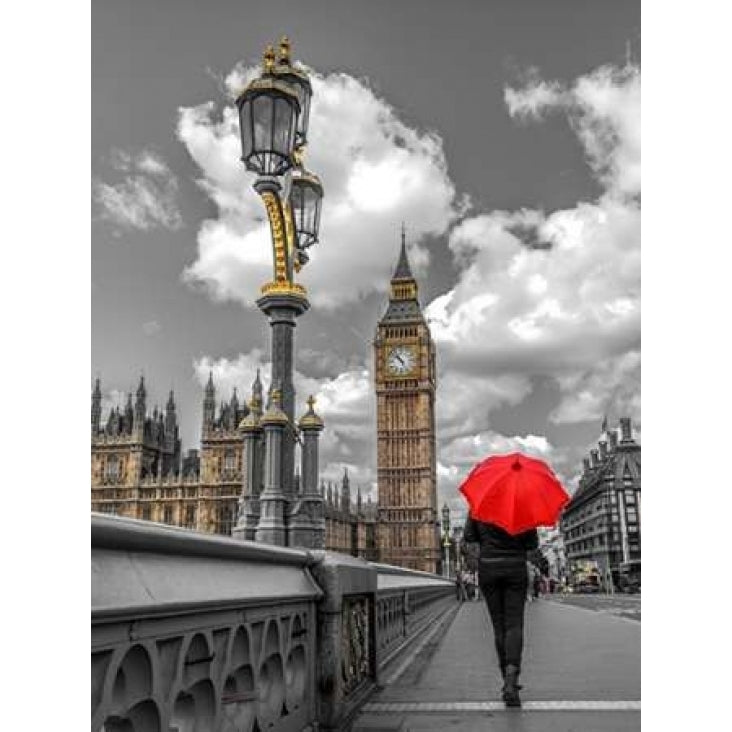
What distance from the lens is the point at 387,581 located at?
8.84 m

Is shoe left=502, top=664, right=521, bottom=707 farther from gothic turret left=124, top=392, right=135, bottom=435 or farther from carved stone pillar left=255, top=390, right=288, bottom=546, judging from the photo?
gothic turret left=124, top=392, right=135, bottom=435

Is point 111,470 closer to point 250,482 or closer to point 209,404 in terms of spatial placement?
point 209,404

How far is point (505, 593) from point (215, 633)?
10.6 feet

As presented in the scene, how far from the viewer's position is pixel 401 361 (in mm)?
103812

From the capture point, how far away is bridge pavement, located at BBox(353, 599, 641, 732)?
435 cm

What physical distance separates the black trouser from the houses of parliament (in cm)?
5911

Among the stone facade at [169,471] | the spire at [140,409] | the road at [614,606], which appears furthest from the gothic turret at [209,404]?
the road at [614,606]

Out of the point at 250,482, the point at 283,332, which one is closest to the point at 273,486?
the point at 250,482

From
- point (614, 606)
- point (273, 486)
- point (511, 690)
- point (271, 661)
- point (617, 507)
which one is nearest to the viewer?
point (271, 661)

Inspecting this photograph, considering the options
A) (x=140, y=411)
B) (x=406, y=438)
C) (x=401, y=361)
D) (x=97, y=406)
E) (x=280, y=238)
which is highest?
(x=401, y=361)

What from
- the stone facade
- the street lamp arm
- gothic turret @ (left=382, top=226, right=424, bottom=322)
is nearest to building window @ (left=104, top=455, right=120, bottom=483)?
the stone facade

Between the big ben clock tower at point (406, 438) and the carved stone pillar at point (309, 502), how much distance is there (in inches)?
3418
